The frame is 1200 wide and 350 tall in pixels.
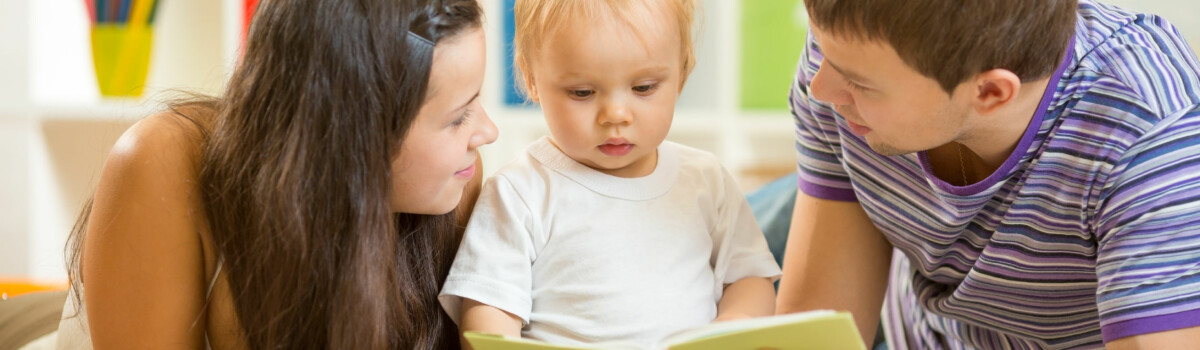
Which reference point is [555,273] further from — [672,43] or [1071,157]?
[1071,157]

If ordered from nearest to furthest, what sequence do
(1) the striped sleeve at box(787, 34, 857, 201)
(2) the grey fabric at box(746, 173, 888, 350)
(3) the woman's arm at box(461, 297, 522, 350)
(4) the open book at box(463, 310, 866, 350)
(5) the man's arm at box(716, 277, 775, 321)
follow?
1. (4) the open book at box(463, 310, 866, 350)
2. (3) the woman's arm at box(461, 297, 522, 350)
3. (5) the man's arm at box(716, 277, 775, 321)
4. (1) the striped sleeve at box(787, 34, 857, 201)
5. (2) the grey fabric at box(746, 173, 888, 350)

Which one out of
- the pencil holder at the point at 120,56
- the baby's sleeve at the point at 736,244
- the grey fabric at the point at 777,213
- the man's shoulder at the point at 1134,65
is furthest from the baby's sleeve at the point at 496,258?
the pencil holder at the point at 120,56

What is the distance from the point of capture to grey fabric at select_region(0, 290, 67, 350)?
4.35 feet

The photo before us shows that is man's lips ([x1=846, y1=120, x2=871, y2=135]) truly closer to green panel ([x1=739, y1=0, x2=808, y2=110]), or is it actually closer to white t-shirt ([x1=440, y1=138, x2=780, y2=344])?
white t-shirt ([x1=440, y1=138, x2=780, y2=344])

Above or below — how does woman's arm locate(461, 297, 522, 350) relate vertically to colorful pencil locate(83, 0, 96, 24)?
below

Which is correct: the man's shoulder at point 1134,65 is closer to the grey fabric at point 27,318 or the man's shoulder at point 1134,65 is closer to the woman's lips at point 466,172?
the woman's lips at point 466,172

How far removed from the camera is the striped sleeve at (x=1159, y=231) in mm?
951

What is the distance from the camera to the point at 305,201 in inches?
38.2

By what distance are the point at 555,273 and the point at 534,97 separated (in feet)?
0.70

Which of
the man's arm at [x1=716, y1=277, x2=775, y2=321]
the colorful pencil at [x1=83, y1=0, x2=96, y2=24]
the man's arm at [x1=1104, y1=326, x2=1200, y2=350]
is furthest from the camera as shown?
the colorful pencil at [x1=83, y1=0, x2=96, y2=24]

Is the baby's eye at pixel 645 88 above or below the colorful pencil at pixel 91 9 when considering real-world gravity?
above

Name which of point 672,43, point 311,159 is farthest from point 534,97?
point 311,159

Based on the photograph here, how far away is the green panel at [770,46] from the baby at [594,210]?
4.95 ft

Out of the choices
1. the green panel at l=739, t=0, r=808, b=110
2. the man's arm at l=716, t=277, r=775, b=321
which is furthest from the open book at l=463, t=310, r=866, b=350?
the green panel at l=739, t=0, r=808, b=110
